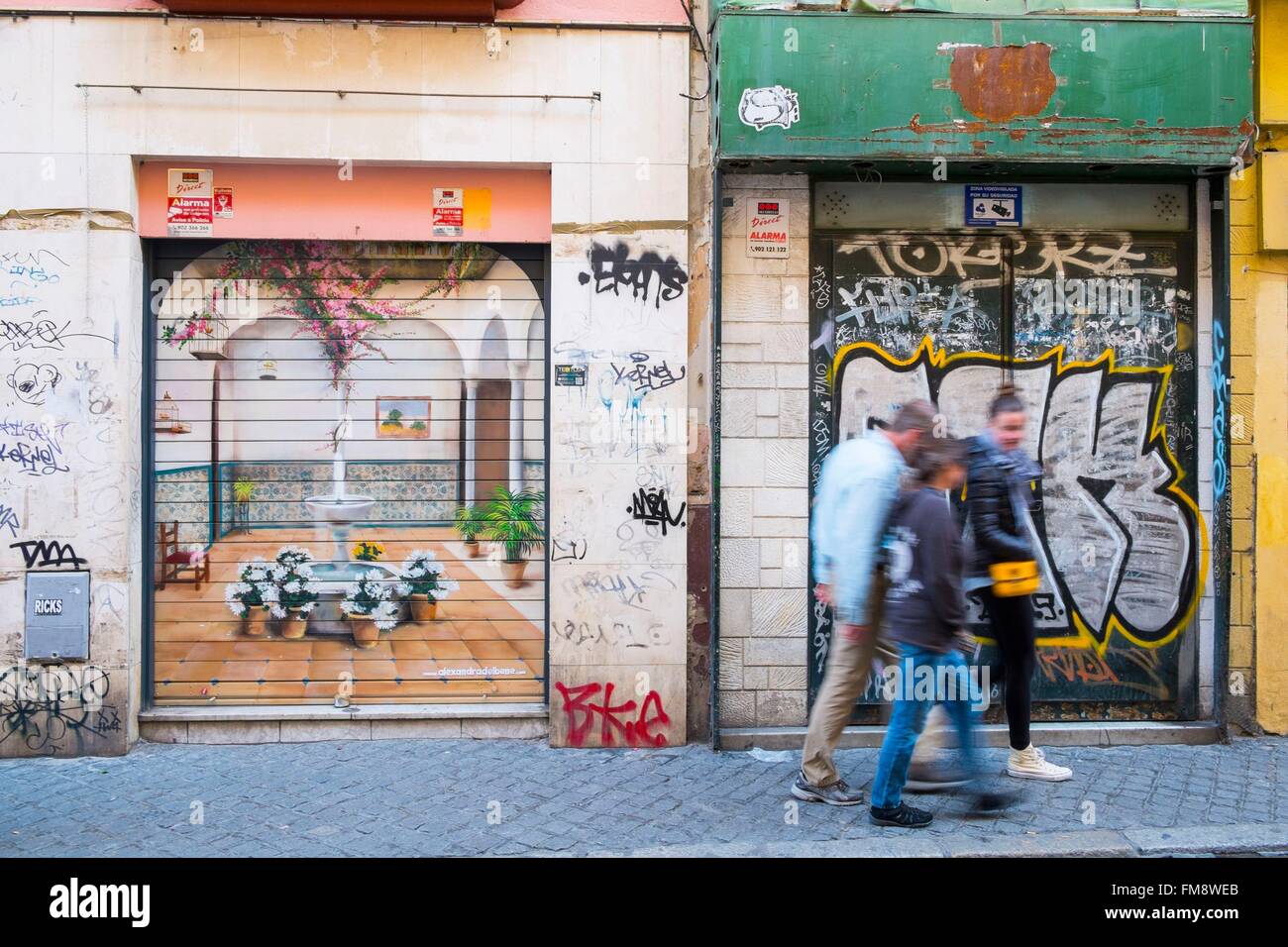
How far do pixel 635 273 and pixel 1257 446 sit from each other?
4418 millimetres

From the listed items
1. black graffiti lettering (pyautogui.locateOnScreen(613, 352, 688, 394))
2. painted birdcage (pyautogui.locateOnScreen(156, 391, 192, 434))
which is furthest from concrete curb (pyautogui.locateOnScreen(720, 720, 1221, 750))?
painted birdcage (pyautogui.locateOnScreen(156, 391, 192, 434))

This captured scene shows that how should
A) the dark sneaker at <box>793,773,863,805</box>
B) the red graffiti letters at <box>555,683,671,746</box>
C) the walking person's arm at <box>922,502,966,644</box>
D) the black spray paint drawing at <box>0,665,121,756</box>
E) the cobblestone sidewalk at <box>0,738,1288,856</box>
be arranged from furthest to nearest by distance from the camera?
the red graffiti letters at <box>555,683,671,746</box> < the black spray paint drawing at <box>0,665,121,756</box> < the dark sneaker at <box>793,773,863,805</box> < the cobblestone sidewalk at <box>0,738,1288,856</box> < the walking person's arm at <box>922,502,966,644</box>

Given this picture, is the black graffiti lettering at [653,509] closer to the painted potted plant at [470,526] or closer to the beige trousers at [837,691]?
the painted potted plant at [470,526]

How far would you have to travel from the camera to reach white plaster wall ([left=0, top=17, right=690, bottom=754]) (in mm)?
6555

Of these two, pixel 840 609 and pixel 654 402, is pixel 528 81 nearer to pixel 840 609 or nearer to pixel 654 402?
pixel 654 402

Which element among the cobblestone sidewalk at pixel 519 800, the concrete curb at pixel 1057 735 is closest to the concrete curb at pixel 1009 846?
Result: the cobblestone sidewalk at pixel 519 800

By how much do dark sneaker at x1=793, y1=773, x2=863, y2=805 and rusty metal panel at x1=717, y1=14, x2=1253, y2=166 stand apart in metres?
3.77

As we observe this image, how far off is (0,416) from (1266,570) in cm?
845

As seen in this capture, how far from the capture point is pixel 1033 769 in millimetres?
5973

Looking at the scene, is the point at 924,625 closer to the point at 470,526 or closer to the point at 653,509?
the point at 653,509

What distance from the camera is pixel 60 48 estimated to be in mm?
6520

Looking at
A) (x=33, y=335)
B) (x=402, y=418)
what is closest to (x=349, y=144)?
(x=402, y=418)

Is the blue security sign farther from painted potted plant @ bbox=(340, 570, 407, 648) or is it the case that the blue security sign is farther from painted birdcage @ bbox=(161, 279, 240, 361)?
painted birdcage @ bbox=(161, 279, 240, 361)

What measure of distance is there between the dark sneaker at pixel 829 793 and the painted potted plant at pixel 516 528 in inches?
97.9
